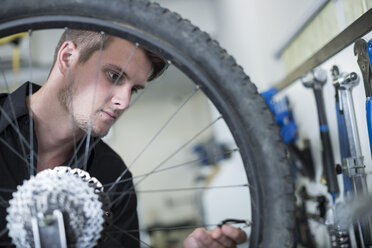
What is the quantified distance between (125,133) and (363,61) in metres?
5.31

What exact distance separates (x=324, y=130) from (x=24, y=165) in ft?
2.26

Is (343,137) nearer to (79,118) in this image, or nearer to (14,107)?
(79,118)

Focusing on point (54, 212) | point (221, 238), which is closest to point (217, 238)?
point (221, 238)

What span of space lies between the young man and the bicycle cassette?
174 mm

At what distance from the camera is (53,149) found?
82 centimetres

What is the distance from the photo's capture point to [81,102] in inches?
28.5

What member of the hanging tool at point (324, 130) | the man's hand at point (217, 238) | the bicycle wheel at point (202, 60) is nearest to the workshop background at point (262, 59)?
the hanging tool at point (324, 130)

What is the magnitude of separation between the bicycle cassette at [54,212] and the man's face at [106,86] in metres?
0.22

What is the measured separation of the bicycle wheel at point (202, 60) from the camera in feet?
1.70

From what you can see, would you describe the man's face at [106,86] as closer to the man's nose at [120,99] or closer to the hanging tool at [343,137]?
the man's nose at [120,99]

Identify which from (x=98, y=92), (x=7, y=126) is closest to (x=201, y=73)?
(x=98, y=92)

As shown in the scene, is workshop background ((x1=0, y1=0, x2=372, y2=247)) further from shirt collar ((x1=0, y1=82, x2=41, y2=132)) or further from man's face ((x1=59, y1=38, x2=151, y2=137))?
shirt collar ((x1=0, y1=82, x2=41, y2=132))

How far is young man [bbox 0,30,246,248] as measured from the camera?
0.69 meters

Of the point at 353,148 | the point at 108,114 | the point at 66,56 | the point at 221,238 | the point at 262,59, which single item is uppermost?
the point at 262,59
